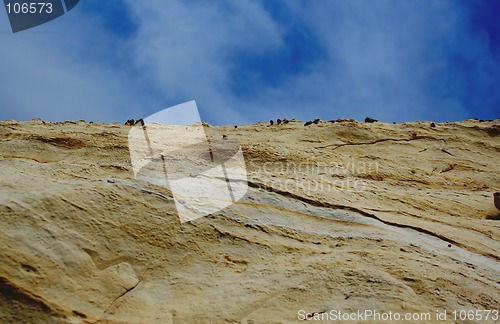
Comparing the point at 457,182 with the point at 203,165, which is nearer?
the point at 203,165

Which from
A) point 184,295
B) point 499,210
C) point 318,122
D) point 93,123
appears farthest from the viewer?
point 318,122

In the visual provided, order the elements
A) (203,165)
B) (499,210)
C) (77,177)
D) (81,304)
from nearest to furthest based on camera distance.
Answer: (81,304) → (77,177) → (203,165) → (499,210)

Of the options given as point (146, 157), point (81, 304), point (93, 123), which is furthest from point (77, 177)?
point (93, 123)

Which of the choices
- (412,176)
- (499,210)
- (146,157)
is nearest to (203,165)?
(146,157)

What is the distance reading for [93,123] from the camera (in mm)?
9109

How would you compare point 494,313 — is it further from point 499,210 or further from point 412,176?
point 412,176

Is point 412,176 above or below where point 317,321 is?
above

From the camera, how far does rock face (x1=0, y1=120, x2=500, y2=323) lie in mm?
3768

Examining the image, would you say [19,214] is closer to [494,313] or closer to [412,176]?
[494,313]

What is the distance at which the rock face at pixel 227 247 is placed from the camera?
148 inches

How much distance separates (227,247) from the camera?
4.64 metres

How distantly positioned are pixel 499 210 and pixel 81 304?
599 centimetres

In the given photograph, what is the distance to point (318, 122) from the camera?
1034cm

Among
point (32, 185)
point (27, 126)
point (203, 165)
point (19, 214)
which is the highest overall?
point (27, 126)
